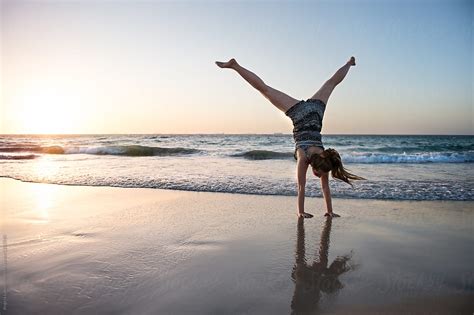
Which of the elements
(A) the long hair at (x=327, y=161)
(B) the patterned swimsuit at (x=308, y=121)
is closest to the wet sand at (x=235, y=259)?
(A) the long hair at (x=327, y=161)

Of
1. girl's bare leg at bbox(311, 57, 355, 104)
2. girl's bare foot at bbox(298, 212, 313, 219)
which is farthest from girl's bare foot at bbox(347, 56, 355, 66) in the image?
girl's bare foot at bbox(298, 212, 313, 219)

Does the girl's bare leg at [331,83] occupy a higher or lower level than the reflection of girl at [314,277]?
higher

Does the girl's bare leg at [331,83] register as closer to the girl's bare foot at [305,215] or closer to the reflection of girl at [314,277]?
the girl's bare foot at [305,215]

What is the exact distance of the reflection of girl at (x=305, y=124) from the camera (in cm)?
537

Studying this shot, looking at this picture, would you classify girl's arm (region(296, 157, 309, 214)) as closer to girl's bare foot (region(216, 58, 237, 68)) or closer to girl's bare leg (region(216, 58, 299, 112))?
girl's bare leg (region(216, 58, 299, 112))

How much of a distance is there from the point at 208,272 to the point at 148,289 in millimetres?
589

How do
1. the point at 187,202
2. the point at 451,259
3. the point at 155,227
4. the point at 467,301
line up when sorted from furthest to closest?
the point at 187,202, the point at 155,227, the point at 451,259, the point at 467,301

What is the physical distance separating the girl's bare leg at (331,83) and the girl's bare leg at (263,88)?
0.44 metres

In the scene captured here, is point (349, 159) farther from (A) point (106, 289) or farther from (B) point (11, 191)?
(A) point (106, 289)

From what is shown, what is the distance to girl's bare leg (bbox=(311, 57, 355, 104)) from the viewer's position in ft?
18.9

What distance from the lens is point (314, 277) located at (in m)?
3.02

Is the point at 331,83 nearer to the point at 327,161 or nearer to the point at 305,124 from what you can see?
the point at 305,124

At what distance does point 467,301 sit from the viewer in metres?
2.53

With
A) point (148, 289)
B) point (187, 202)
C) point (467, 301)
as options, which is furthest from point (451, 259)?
point (187, 202)
